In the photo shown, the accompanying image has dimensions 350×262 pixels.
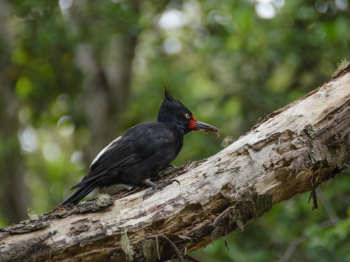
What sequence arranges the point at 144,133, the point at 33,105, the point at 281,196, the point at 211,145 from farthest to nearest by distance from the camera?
the point at 33,105
the point at 211,145
the point at 144,133
the point at 281,196

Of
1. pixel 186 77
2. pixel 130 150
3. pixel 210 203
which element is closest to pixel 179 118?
pixel 130 150

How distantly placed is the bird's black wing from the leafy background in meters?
1.85

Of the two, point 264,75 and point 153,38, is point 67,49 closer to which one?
point 153,38

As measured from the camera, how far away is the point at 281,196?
2.54 meters

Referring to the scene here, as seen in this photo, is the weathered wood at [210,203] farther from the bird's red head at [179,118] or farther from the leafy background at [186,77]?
the leafy background at [186,77]

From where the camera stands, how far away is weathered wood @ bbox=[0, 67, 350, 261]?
2.36 m

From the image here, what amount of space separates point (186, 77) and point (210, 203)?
400 centimetres

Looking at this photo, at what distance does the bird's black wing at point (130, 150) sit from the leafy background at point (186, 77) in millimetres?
1852

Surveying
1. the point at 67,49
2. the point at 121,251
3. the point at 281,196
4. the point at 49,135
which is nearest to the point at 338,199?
the point at 281,196

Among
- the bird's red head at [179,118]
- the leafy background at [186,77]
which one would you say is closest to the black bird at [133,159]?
the bird's red head at [179,118]

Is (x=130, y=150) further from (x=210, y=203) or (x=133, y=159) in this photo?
(x=210, y=203)

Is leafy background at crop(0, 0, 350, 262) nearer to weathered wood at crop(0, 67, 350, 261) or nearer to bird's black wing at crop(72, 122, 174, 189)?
bird's black wing at crop(72, 122, 174, 189)

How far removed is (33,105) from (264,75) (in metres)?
4.15

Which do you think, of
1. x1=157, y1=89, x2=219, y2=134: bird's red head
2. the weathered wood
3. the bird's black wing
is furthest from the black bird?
the weathered wood
